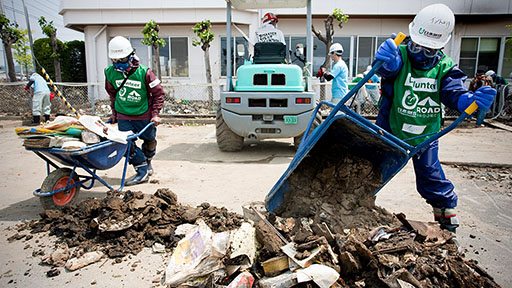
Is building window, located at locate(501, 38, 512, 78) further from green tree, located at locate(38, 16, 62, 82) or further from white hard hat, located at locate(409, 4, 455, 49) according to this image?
green tree, located at locate(38, 16, 62, 82)

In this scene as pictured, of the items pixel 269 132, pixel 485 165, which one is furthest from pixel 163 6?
pixel 485 165

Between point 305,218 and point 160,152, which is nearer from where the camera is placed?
point 305,218

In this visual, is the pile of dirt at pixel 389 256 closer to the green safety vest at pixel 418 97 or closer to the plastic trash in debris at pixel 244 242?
the plastic trash in debris at pixel 244 242

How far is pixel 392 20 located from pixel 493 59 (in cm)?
501

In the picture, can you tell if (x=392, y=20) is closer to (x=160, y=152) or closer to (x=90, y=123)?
(x=160, y=152)


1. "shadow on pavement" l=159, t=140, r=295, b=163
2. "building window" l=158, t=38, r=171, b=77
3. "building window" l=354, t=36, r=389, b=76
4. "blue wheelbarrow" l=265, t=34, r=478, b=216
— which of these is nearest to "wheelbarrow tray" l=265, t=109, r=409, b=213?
"blue wheelbarrow" l=265, t=34, r=478, b=216

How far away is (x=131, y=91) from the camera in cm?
473

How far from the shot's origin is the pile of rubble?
2.31m

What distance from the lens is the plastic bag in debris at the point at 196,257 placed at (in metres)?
2.38

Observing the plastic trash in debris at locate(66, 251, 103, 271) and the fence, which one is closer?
the plastic trash in debris at locate(66, 251, 103, 271)

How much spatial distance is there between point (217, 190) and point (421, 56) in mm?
2954

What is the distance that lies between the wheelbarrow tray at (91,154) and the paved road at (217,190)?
741 mm

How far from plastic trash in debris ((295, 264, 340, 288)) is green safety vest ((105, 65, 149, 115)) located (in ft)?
11.5

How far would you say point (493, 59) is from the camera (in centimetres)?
1521
